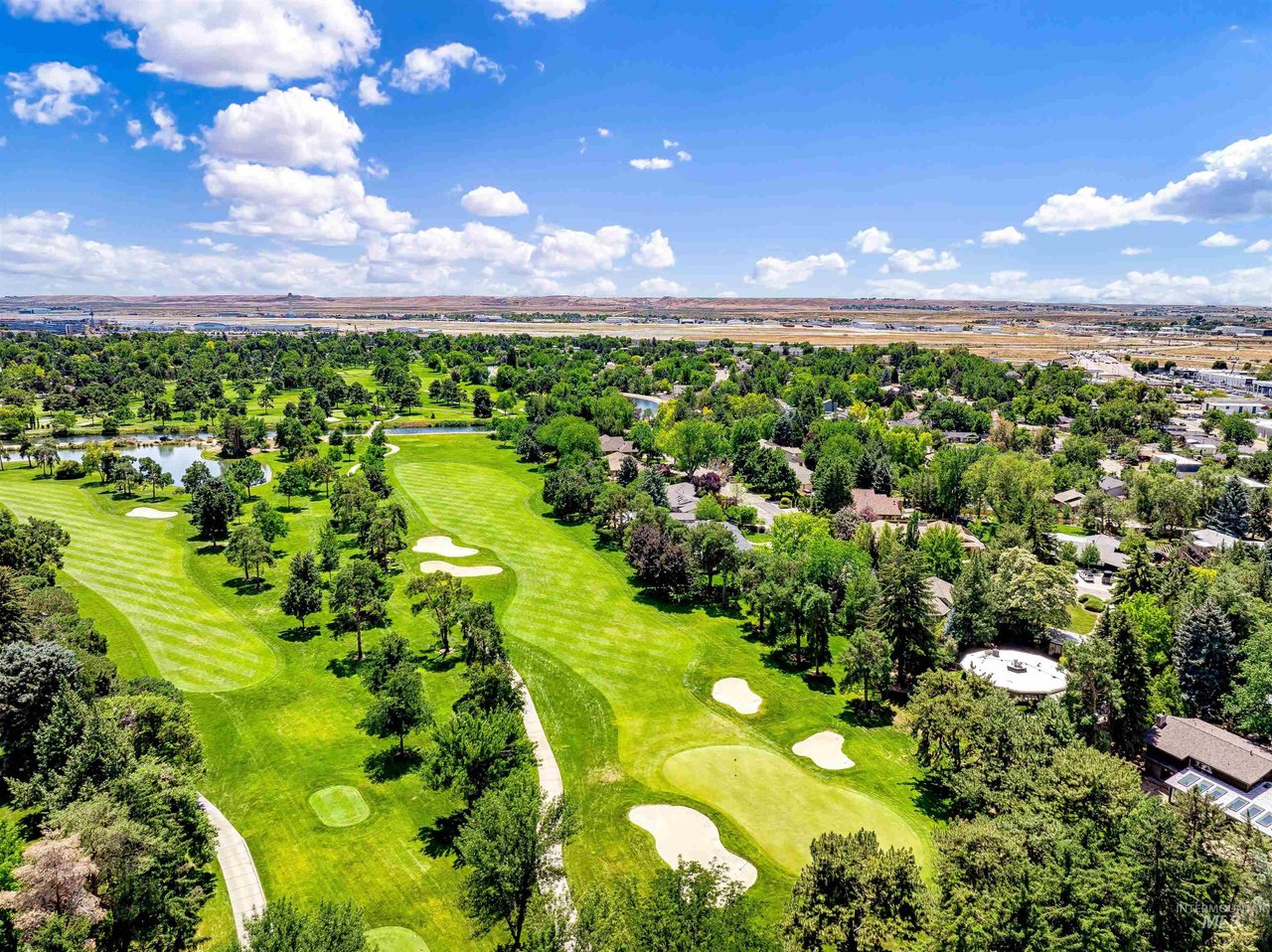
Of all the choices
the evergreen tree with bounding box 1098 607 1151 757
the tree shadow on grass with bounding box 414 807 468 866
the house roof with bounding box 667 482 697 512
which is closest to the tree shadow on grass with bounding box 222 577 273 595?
the tree shadow on grass with bounding box 414 807 468 866

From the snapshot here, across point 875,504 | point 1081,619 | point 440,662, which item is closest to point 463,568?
point 440,662

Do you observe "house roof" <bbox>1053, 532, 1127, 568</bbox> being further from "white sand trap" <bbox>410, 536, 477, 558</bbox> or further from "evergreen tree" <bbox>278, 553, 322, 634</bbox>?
"evergreen tree" <bbox>278, 553, 322, 634</bbox>

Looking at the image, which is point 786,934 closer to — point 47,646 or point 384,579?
point 47,646

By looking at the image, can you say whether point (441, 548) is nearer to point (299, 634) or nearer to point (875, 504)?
point (299, 634)

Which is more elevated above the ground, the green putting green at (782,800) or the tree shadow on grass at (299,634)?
the tree shadow on grass at (299,634)

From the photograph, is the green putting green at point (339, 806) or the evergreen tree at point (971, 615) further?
the evergreen tree at point (971, 615)

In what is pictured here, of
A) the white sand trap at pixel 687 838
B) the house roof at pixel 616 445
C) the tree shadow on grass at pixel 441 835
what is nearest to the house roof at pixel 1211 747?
the white sand trap at pixel 687 838

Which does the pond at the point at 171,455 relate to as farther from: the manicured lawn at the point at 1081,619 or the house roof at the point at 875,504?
the manicured lawn at the point at 1081,619
